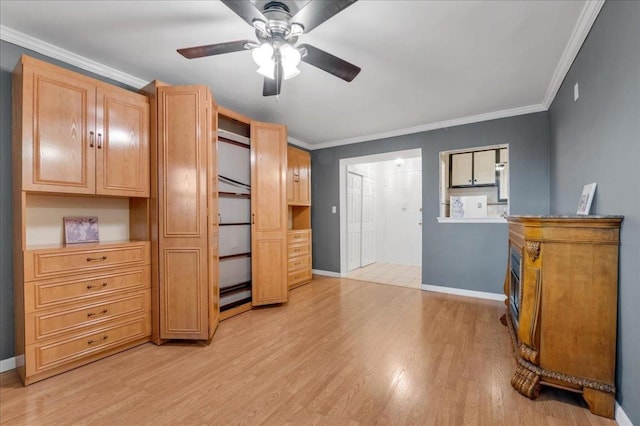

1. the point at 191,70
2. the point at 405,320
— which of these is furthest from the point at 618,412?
the point at 191,70

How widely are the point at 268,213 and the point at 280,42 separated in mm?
2061

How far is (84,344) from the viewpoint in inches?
81.3

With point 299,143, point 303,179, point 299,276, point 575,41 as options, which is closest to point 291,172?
point 303,179

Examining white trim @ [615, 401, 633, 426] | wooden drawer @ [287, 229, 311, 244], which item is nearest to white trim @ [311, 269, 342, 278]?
wooden drawer @ [287, 229, 311, 244]

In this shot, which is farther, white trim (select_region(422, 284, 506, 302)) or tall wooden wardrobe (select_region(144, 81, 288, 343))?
white trim (select_region(422, 284, 506, 302))

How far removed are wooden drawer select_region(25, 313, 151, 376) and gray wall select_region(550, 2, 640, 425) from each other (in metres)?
3.25

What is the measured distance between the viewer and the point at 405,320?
2959 mm

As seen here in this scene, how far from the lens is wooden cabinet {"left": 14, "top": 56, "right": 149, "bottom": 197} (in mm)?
1878

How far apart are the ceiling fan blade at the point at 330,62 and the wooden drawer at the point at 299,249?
2.83 metres

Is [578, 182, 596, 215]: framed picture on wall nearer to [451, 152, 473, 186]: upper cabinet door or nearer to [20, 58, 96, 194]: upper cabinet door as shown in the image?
[451, 152, 473, 186]: upper cabinet door

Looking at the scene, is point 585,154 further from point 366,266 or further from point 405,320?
point 366,266

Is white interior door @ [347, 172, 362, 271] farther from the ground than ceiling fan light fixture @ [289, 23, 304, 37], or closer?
closer

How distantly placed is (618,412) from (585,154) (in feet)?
5.49

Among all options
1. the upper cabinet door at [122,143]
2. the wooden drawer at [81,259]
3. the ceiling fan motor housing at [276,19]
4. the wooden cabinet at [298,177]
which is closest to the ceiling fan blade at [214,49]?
the ceiling fan motor housing at [276,19]
